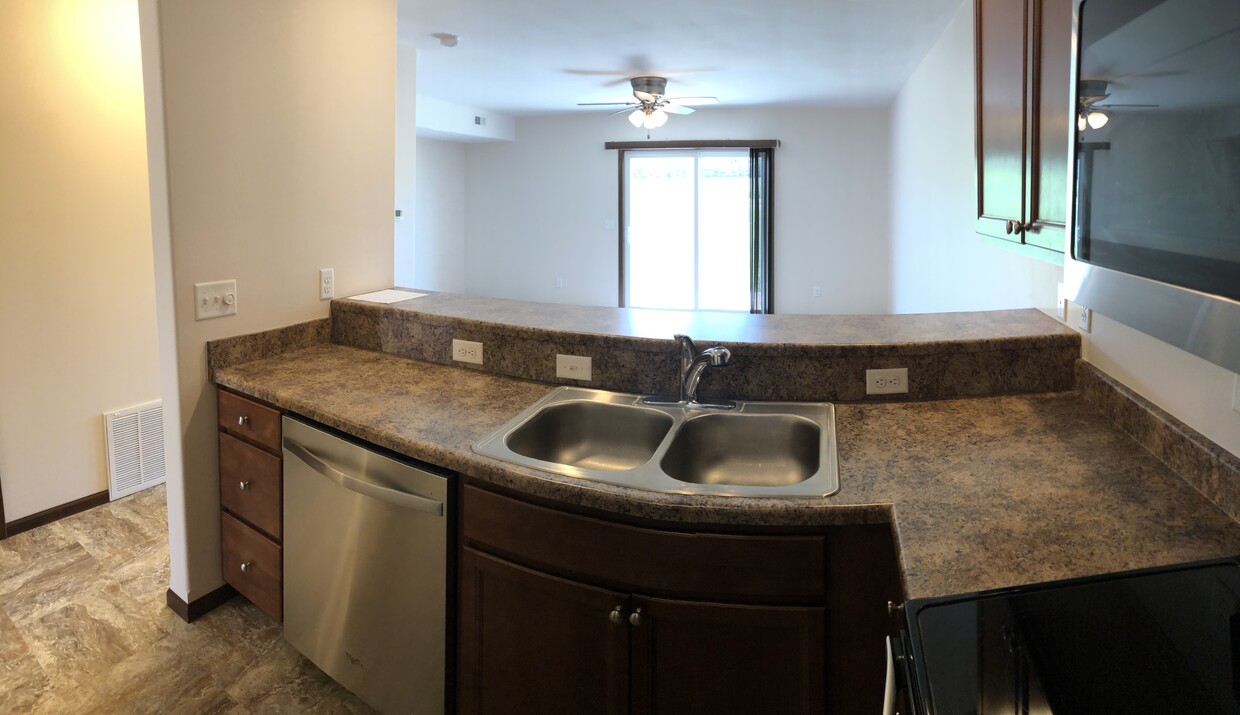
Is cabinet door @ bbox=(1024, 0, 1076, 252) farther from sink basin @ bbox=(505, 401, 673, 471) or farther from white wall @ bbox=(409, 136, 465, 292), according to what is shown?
white wall @ bbox=(409, 136, 465, 292)

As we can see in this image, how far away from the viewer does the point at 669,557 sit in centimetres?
129

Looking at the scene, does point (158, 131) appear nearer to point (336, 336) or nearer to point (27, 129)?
point (336, 336)

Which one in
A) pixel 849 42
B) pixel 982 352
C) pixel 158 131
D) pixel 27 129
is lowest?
pixel 982 352

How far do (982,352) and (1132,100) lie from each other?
1.18 m

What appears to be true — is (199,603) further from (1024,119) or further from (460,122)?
(460,122)

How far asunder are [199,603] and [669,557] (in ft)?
5.97

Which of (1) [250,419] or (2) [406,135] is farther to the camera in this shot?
(2) [406,135]

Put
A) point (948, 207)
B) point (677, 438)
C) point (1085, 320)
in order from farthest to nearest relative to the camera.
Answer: point (948, 207)
point (1085, 320)
point (677, 438)

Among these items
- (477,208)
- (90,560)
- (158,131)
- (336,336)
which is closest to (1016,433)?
(336,336)

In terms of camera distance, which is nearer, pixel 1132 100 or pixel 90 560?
pixel 1132 100

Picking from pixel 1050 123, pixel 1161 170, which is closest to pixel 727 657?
pixel 1161 170

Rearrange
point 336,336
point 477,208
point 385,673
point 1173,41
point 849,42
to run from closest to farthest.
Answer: point 1173,41 < point 385,673 < point 336,336 < point 849,42 < point 477,208

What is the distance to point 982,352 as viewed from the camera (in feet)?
5.88

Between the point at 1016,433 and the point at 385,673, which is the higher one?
the point at 1016,433
